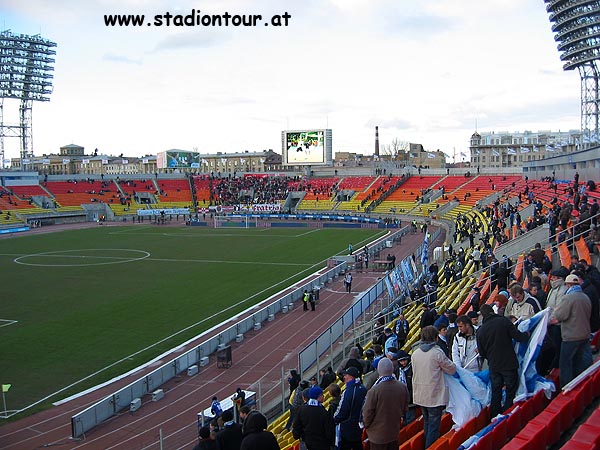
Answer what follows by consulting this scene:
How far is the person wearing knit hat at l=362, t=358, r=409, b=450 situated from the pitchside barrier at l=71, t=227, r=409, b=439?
980 cm

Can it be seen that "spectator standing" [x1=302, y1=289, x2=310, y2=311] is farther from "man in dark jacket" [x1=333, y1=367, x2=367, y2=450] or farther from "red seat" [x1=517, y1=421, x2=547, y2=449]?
"red seat" [x1=517, y1=421, x2=547, y2=449]

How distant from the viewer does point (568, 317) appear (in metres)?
7.50

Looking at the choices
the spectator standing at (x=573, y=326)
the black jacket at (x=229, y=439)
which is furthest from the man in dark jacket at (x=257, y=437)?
the spectator standing at (x=573, y=326)

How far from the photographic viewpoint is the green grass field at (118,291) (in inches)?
778

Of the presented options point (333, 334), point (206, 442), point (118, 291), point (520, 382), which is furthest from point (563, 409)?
point (118, 291)

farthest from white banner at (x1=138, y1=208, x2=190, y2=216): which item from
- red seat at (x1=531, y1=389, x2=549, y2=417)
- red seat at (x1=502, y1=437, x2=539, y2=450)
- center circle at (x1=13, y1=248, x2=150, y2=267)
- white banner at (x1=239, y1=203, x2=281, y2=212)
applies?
red seat at (x1=502, y1=437, x2=539, y2=450)

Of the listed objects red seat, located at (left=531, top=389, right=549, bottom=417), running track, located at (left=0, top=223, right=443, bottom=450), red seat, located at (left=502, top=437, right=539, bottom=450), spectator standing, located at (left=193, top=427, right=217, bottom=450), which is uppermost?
red seat, located at (left=502, top=437, right=539, bottom=450)

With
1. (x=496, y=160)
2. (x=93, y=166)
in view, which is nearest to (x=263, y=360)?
(x=496, y=160)

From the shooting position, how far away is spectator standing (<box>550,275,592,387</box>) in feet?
24.5

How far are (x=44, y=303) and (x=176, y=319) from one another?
805cm

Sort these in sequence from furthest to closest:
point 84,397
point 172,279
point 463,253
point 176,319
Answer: point 172,279
point 463,253
point 176,319
point 84,397

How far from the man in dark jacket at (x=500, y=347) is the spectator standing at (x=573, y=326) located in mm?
693

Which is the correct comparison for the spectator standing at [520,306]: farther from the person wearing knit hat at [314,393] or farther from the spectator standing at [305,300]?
the spectator standing at [305,300]

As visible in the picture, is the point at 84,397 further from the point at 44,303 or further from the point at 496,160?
the point at 496,160
